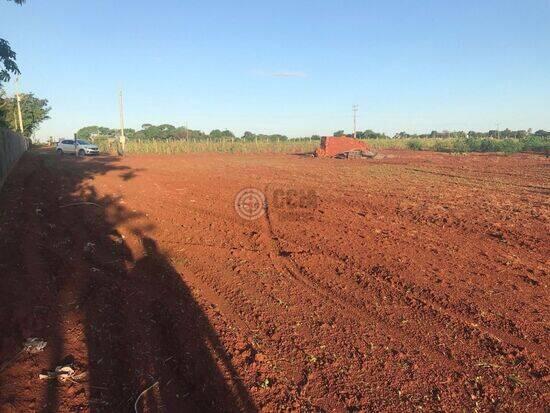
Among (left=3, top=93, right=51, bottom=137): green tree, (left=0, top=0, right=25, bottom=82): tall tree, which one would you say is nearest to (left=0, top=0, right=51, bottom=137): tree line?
(left=3, top=93, right=51, bottom=137): green tree

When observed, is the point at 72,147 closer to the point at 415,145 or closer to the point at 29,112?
the point at 29,112

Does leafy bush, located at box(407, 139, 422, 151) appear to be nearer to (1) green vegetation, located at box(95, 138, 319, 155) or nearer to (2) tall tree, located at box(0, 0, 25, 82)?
(1) green vegetation, located at box(95, 138, 319, 155)

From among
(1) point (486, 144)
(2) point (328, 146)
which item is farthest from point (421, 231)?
(1) point (486, 144)

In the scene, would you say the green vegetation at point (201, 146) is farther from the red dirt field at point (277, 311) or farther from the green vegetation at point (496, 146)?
the red dirt field at point (277, 311)

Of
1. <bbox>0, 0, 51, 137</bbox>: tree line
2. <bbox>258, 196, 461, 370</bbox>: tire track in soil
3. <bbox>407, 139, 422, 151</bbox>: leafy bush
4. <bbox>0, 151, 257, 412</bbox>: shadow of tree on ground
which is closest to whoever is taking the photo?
<bbox>0, 151, 257, 412</bbox>: shadow of tree on ground

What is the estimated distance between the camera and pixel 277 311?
4.80m

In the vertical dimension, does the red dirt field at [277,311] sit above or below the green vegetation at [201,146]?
below

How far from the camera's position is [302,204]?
37.6 ft

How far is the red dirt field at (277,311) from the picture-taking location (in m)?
3.31

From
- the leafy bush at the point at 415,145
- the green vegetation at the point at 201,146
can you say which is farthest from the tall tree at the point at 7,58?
the leafy bush at the point at 415,145

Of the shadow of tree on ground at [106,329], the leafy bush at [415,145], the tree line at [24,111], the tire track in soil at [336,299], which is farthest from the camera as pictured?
the leafy bush at [415,145]

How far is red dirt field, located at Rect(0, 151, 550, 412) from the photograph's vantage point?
3309 millimetres

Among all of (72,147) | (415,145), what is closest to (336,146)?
(415,145)

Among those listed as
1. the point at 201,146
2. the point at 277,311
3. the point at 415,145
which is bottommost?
the point at 277,311
